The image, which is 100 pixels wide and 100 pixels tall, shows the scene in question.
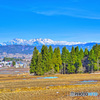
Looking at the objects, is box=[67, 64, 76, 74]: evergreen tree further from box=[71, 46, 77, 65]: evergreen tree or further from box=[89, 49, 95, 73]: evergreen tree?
box=[89, 49, 95, 73]: evergreen tree

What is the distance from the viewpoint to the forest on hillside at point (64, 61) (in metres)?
87.5

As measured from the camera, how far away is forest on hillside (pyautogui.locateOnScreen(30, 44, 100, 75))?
87.5 meters

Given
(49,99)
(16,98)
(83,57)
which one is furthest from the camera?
(83,57)

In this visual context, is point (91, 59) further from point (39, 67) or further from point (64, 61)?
point (39, 67)

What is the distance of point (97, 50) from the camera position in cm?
9925

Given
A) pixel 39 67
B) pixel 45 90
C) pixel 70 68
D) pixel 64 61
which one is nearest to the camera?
pixel 45 90

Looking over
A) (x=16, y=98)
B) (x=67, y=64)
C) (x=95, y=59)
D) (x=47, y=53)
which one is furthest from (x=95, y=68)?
(x=16, y=98)

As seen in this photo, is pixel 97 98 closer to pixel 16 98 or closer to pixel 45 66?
pixel 16 98

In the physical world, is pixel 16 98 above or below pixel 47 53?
below

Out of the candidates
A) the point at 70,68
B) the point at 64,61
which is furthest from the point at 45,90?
the point at 64,61

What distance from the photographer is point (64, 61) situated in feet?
321

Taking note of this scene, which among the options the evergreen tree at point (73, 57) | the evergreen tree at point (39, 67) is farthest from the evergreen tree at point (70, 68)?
the evergreen tree at point (39, 67)

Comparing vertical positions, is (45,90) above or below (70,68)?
below

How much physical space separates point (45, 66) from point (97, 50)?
96.8 ft
